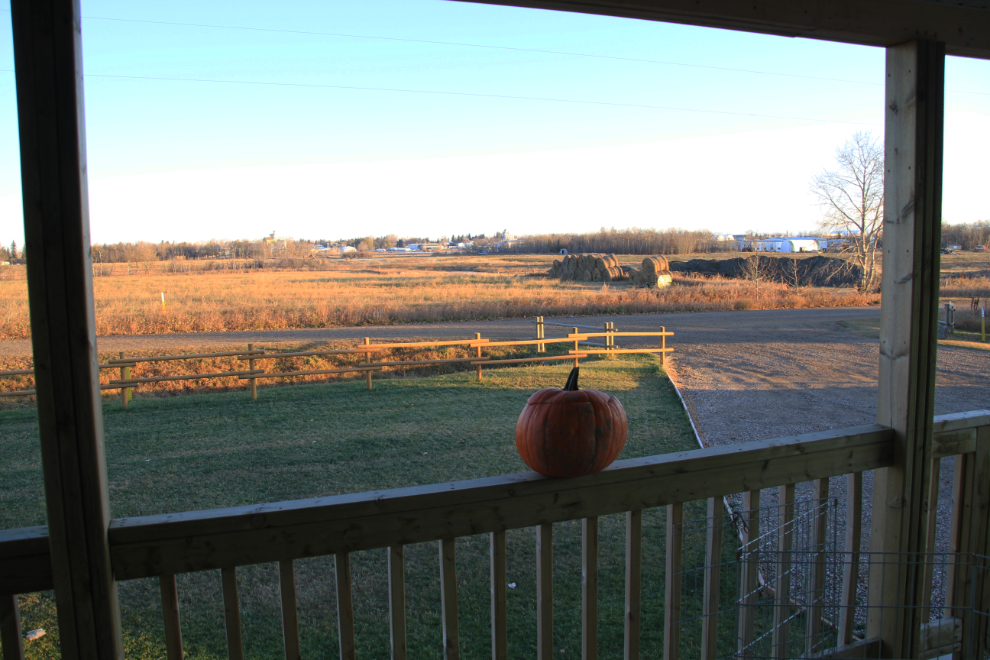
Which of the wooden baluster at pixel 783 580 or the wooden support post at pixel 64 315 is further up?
the wooden support post at pixel 64 315

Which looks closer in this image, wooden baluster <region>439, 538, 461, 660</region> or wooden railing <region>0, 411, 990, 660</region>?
wooden railing <region>0, 411, 990, 660</region>

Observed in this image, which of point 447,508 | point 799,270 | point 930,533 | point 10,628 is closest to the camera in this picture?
point 10,628

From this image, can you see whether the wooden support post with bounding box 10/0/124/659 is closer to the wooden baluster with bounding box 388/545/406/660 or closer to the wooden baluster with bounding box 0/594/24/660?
the wooden baluster with bounding box 0/594/24/660

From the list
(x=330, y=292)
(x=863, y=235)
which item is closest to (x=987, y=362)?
(x=863, y=235)

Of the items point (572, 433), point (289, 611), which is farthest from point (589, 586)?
point (289, 611)

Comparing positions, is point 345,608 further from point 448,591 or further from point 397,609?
point 448,591

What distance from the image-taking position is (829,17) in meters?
1.98

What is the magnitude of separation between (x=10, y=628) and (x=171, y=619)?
0.33m

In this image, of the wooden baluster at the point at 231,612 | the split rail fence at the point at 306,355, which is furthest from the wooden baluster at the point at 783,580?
the split rail fence at the point at 306,355

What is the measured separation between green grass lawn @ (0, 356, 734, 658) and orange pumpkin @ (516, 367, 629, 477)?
6.89ft

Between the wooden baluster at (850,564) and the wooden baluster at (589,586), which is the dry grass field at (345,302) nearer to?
the wooden baluster at (850,564)

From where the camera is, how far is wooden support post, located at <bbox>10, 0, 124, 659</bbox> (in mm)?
1276

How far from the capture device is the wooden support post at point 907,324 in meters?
2.10

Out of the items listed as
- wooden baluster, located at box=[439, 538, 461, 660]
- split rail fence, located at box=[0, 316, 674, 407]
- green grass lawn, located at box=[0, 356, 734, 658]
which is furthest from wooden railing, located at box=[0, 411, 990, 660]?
split rail fence, located at box=[0, 316, 674, 407]
